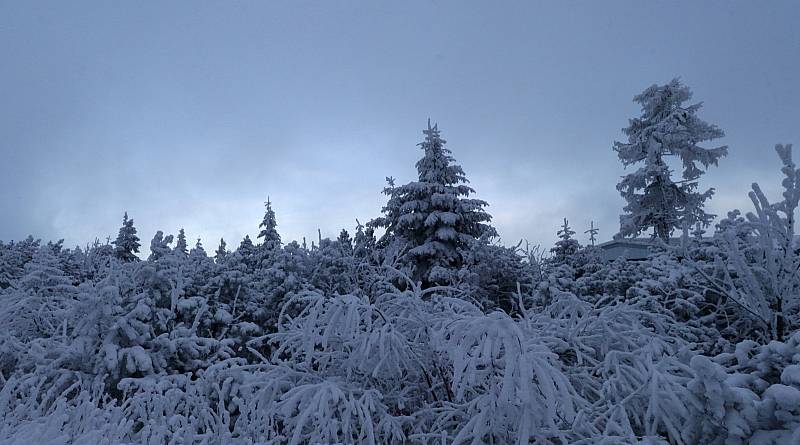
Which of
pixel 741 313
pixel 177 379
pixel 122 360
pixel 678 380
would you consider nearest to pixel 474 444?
pixel 678 380

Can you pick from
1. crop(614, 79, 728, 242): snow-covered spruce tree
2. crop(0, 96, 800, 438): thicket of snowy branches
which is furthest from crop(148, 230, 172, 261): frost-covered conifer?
crop(614, 79, 728, 242): snow-covered spruce tree

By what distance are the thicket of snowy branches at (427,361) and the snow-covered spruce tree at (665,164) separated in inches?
447

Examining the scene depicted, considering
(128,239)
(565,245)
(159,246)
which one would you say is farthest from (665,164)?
(128,239)

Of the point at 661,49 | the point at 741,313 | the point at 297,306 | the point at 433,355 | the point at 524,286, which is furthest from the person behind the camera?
the point at 661,49

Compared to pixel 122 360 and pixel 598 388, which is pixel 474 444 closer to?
pixel 598 388

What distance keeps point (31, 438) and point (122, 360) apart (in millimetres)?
3971

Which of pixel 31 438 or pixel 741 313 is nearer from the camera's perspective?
pixel 31 438

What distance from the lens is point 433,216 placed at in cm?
1902

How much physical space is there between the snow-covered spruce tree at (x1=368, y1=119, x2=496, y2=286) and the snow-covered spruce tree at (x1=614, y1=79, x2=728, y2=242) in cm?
665

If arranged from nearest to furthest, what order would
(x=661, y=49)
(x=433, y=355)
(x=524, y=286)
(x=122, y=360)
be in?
(x=433, y=355) → (x=122, y=360) → (x=524, y=286) → (x=661, y=49)

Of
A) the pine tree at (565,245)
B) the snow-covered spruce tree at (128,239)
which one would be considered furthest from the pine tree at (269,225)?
the pine tree at (565,245)

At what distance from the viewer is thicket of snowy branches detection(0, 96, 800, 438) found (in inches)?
99.1

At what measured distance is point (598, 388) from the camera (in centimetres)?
365

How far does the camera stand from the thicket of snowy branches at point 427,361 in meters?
2.52
